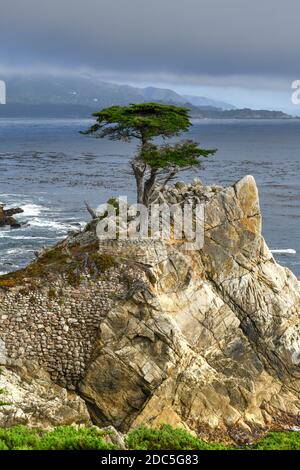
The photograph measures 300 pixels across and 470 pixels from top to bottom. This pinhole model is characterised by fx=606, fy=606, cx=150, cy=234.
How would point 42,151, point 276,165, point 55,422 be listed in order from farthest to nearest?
point 42,151 → point 276,165 → point 55,422

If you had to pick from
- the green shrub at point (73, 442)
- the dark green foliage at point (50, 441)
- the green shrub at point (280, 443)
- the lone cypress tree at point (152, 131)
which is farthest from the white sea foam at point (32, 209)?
the green shrub at point (73, 442)

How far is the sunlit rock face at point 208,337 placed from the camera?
76.7ft

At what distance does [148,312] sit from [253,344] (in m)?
6.03

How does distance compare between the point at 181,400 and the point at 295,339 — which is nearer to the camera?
the point at 181,400

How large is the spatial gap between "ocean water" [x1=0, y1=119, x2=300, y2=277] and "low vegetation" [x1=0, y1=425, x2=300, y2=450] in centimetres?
2540

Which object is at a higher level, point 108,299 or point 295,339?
point 108,299

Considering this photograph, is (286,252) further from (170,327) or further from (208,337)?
(170,327)

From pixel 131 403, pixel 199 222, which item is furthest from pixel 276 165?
pixel 131 403

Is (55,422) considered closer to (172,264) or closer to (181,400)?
(181,400)

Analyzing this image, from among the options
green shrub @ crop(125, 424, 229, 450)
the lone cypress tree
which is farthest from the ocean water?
green shrub @ crop(125, 424, 229, 450)

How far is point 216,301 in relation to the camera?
26938mm

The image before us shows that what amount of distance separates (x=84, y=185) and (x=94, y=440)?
7164 centimetres

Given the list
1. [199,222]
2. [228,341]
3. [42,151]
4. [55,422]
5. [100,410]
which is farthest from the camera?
[42,151]

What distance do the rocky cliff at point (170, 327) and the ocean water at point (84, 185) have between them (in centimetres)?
1341
